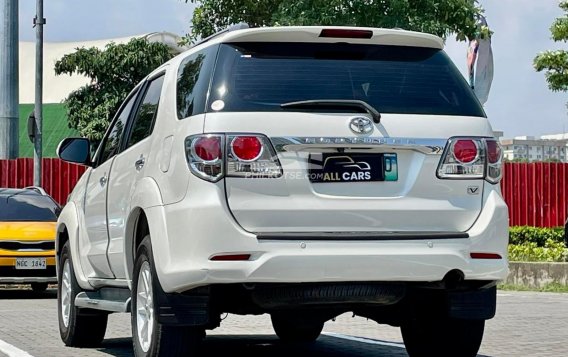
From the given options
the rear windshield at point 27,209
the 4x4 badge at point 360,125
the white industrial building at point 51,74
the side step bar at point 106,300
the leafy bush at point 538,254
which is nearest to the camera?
the 4x4 badge at point 360,125

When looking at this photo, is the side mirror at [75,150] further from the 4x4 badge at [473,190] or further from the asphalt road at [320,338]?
the 4x4 badge at [473,190]

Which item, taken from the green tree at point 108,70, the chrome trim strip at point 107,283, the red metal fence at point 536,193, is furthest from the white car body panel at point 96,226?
the green tree at point 108,70

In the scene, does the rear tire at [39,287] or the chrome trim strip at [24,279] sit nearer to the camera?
the chrome trim strip at [24,279]

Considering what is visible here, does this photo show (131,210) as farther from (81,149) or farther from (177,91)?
(81,149)

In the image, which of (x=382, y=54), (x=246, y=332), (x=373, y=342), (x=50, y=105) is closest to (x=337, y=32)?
(x=382, y=54)

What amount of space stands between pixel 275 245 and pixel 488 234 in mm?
1251

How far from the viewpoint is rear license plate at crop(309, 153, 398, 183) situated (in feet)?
22.5

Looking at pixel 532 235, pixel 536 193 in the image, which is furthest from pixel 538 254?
pixel 536 193

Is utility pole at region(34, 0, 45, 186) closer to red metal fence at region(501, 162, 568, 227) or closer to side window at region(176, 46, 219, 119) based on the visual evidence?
red metal fence at region(501, 162, 568, 227)

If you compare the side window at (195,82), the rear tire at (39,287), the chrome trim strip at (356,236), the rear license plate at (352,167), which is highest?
the side window at (195,82)

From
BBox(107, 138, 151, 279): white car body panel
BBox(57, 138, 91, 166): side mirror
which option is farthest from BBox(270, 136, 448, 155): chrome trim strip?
BBox(57, 138, 91, 166): side mirror

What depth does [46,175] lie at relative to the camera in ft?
94.6

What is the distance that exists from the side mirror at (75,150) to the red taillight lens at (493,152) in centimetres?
351

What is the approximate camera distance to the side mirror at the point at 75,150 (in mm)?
9508
